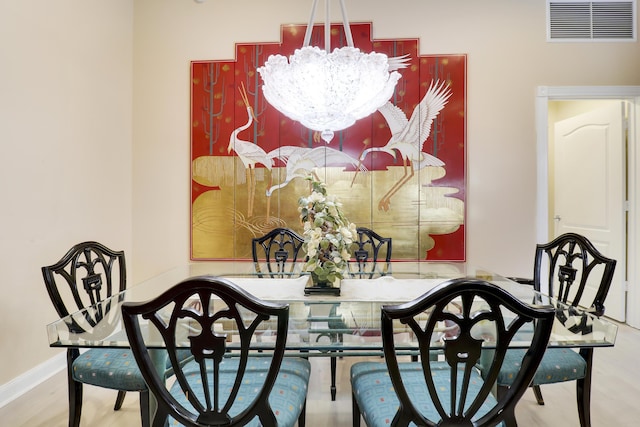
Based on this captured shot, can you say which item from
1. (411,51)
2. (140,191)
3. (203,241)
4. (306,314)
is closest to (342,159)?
(411,51)

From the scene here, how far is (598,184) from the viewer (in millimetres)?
3689

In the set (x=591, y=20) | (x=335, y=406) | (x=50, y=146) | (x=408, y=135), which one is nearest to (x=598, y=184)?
(x=591, y=20)

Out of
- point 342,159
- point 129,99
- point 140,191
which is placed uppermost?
point 129,99

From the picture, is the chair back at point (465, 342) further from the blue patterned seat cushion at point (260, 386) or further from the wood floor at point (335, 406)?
the wood floor at point (335, 406)

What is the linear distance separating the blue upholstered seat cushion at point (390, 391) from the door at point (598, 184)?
2.89 meters

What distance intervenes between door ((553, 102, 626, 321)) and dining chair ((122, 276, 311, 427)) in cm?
343

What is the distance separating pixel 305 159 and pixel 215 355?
8.31ft

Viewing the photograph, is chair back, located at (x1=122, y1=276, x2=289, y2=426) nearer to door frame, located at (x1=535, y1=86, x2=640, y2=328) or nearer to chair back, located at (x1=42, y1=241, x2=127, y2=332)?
chair back, located at (x1=42, y1=241, x2=127, y2=332)

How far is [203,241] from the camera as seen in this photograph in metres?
3.49

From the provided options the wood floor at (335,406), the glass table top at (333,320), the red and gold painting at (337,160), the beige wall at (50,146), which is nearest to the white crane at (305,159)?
the red and gold painting at (337,160)

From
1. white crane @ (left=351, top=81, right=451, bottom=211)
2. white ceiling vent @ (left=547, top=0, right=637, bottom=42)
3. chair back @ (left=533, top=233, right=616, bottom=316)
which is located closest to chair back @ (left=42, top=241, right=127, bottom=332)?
chair back @ (left=533, top=233, right=616, bottom=316)

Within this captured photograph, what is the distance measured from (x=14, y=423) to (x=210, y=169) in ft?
7.17

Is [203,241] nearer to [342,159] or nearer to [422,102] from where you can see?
[342,159]

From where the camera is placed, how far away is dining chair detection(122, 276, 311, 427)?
102cm
